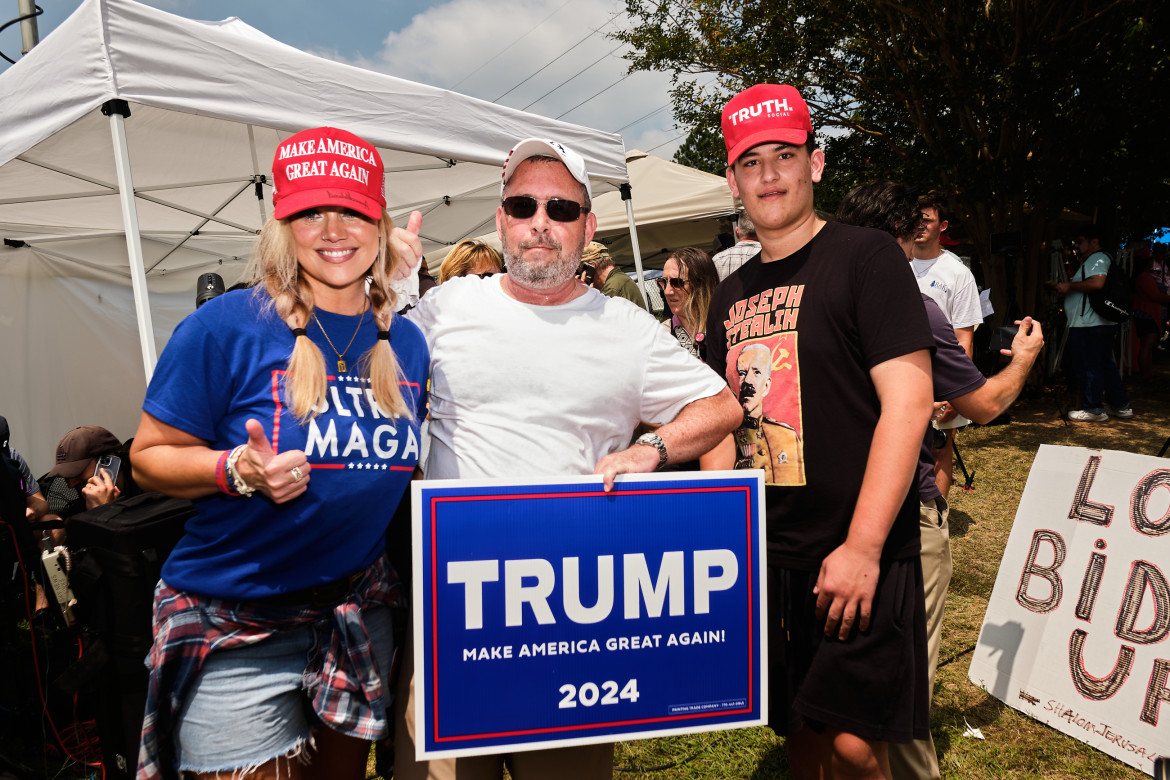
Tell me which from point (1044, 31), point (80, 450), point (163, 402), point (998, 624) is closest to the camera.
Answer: point (163, 402)

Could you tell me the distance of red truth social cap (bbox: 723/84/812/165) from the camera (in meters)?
1.90

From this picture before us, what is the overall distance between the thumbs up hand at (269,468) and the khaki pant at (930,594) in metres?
1.99

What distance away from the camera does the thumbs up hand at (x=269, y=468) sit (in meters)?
1.36

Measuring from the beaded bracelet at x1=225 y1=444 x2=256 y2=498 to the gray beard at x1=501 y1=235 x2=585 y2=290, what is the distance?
78 centimetres

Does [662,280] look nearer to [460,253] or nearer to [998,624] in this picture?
[460,253]

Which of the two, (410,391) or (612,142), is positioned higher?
(612,142)

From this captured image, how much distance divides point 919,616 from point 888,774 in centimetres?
41

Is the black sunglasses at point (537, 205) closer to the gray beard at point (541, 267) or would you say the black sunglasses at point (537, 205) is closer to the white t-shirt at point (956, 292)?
the gray beard at point (541, 267)

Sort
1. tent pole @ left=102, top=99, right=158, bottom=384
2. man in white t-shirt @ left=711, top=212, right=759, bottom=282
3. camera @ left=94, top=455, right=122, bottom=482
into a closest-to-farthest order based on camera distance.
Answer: tent pole @ left=102, top=99, right=158, bottom=384 < camera @ left=94, top=455, right=122, bottom=482 < man in white t-shirt @ left=711, top=212, right=759, bottom=282

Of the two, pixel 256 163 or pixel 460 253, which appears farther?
pixel 256 163

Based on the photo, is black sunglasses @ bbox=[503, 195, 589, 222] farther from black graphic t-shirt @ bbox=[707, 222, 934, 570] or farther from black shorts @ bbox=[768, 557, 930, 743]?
black shorts @ bbox=[768, 557, 930, 743]

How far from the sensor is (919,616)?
180 cm

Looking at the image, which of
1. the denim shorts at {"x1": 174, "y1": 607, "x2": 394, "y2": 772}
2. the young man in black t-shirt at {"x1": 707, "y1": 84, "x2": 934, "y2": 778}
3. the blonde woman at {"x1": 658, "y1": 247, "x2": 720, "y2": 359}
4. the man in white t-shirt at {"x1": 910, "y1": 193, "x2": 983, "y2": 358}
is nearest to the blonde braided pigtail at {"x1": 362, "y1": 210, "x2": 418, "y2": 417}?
the denim shorts at {"x1": 174, "y1": 607, "x2": 394, "y2": 772}

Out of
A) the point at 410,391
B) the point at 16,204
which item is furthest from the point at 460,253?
the point at 16,204
